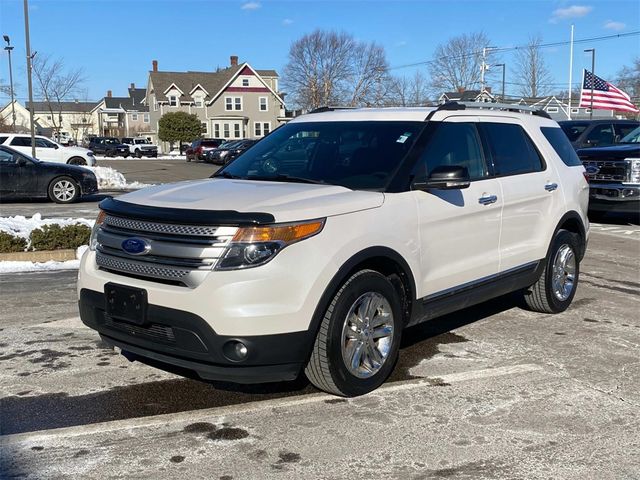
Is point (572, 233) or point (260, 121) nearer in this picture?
point (572, 233)

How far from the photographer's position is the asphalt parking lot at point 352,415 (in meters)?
3.36

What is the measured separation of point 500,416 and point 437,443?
58cm

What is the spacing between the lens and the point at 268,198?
157 inches

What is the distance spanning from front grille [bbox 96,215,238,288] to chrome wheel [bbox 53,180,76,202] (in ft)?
40.4

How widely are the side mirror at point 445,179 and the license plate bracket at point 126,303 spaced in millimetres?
1945

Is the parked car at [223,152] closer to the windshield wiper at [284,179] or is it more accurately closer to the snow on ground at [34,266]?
the snow on ground at [34,266]

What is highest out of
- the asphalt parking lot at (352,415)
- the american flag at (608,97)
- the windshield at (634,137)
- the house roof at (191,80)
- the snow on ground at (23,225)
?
the house roof at (191,80)

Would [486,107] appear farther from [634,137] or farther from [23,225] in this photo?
[634,137]

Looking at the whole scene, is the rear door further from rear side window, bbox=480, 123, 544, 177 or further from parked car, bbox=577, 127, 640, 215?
parked car, bbox=577, 127, 640, 215

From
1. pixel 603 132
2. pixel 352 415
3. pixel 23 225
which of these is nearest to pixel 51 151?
pixel 23 225

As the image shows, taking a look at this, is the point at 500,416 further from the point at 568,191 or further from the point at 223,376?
the point at 568,191

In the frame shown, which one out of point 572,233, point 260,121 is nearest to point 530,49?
point 260,121

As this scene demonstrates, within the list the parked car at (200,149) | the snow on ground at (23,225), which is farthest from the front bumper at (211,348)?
the parked car at (200,149)

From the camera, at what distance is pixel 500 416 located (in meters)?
3.98
